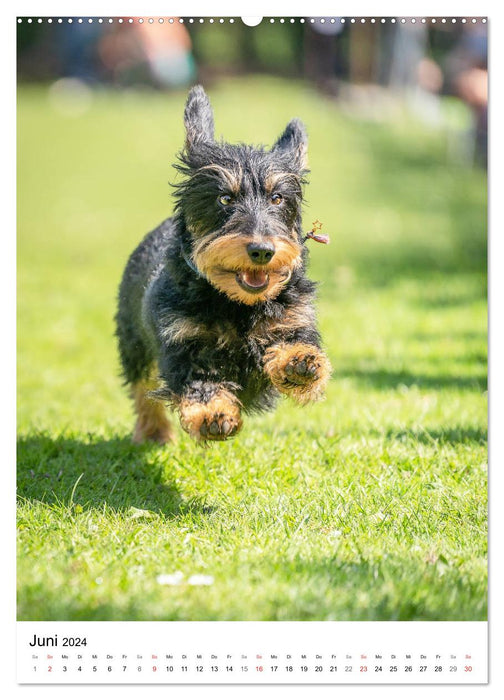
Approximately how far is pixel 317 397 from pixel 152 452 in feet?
4.75

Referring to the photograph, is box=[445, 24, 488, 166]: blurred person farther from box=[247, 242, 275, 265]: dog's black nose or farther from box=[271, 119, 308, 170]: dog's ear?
box=[247, 242, 275, 265]: dog's black nose

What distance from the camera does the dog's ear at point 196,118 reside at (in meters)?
4.46

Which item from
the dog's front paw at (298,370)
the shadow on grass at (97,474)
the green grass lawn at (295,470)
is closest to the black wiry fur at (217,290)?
the dog's front paw at (298,370)

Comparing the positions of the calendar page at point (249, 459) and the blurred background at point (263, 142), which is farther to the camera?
the blurred background at point (263, 142)

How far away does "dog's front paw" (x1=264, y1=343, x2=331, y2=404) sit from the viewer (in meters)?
4.06

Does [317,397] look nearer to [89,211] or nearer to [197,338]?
[197,338]

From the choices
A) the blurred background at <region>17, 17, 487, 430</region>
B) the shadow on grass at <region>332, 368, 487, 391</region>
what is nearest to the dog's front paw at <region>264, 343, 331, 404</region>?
the blurred background at <region>17, 17, 487, 430</region>

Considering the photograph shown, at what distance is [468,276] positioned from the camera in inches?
405

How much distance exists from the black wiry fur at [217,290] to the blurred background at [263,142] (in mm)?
321

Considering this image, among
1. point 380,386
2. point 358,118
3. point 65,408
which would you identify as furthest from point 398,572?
point 358,118

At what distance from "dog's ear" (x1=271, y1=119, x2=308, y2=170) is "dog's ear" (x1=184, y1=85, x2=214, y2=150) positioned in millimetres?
391

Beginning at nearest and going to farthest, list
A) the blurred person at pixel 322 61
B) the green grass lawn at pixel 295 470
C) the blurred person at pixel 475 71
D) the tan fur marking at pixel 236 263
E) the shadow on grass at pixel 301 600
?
1. the shadow on grass at pixel 301 600
2. the green grass lawn at pixel 295 470
3. the tan fur marking at pixel 236 263
4. the blurred person at pixel 475 71
5. the blurred person at pixel 322 61

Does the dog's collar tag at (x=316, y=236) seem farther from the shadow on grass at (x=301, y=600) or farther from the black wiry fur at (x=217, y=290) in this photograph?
the shadow on grass at (x=301, y=600)

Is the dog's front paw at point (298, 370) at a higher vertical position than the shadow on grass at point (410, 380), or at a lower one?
higher
